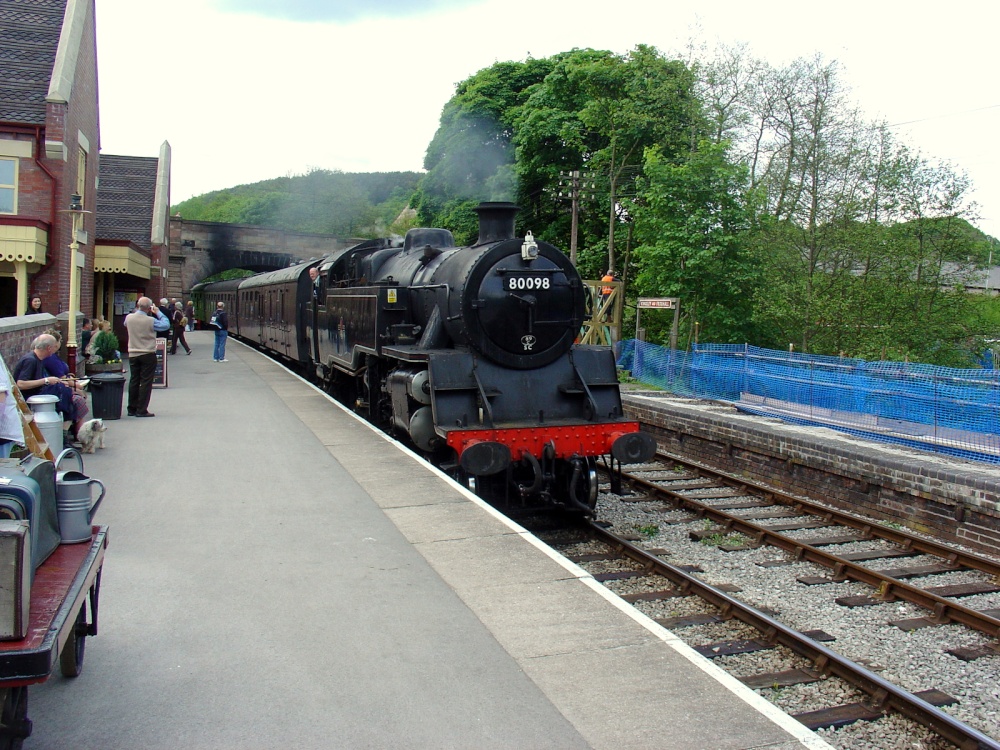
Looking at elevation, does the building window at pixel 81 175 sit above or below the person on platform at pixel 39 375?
above

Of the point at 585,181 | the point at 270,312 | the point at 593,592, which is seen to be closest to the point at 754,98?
the point at 585,181

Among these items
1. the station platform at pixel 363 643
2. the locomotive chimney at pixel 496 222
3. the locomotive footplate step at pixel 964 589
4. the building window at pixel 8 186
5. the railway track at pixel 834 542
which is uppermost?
the building window at pixel 8 186

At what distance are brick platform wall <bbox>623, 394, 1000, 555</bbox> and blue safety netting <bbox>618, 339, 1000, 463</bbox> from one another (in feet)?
1.69

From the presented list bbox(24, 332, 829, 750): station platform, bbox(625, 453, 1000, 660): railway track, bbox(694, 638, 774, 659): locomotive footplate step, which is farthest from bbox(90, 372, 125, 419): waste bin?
bbox(694, 638, 774, 659): locomotive footplate step

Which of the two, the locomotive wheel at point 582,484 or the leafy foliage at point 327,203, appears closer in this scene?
the locomotive wheel at point 582,484

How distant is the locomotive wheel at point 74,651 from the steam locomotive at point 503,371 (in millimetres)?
4179

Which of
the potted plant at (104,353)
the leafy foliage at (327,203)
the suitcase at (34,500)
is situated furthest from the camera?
the leafy foliage at (327,203)

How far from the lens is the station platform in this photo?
3512 millimetres

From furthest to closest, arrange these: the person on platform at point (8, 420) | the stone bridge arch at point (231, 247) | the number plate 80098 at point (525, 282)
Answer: the stone bridge arch at point (231, 247) < the number plate 80098 at point (525, 282) < the person on platform at point (8, 420)

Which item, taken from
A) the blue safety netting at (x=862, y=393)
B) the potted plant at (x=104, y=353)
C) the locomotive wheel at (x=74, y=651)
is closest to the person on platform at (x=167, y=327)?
the potted plant at (x=104, y=353)

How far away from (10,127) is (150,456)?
9.72 metres

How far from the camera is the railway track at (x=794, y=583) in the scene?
16.3 feet

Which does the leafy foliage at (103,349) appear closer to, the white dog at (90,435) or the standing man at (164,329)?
the white dog at (90,435)

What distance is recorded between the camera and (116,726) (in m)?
3.50
